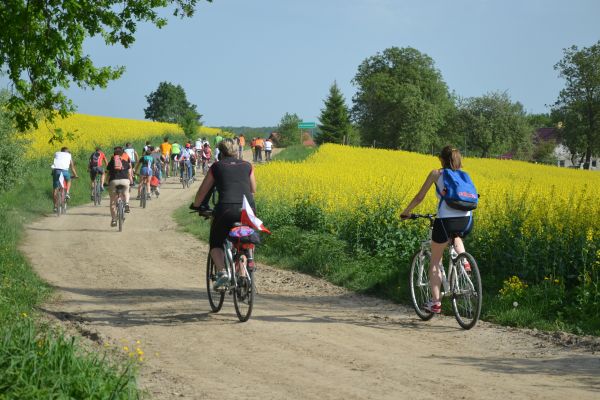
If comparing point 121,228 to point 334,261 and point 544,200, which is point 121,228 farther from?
point 544,200

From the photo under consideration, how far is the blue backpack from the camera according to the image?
29.4ft

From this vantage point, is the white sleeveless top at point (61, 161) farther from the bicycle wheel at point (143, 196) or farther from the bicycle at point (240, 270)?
the bicycle at point (240, 270)

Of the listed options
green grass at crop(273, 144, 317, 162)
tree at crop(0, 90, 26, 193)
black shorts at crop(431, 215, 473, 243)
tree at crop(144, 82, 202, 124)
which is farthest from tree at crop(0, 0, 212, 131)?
tree at crop(144, 82, 202, 124)

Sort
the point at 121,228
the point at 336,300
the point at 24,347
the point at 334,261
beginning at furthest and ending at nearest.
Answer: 1. the point at 121,228
2. the point at 334,261
3. the point at 336,300
4. the point at 24,347

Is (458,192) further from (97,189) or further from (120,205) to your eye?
(97,189)

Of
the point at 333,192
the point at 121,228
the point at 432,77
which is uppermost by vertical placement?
the point at 432,77

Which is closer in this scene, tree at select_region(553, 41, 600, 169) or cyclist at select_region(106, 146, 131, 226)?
cyclist at select_region(106, 146, 131, 226)

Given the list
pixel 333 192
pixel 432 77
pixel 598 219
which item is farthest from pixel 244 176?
pixel 432 77

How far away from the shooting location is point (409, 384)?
6551 mm

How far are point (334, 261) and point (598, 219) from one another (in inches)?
186

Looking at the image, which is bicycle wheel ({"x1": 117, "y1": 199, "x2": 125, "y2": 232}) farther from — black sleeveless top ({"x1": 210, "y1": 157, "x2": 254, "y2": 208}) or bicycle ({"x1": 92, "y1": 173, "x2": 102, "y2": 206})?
black sleeveless top ({"x1": 210, "y1": 157, "x2": 254, "y2": 208})

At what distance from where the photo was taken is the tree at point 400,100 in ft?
320

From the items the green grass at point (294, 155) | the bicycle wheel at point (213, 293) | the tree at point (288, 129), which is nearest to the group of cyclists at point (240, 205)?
the bicycle wheel at point (213, 293)

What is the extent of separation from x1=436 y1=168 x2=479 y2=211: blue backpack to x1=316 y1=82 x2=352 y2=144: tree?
8618cm
